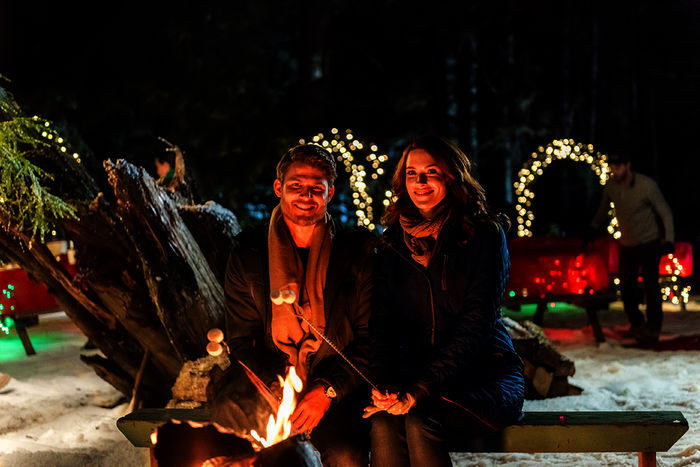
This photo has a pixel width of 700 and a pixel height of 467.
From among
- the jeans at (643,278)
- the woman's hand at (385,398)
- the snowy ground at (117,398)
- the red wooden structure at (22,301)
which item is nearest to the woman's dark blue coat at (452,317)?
the woman's hand at (385,398)

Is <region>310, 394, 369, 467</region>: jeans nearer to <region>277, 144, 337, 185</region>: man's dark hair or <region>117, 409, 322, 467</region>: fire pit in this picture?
<region>117, 409, 322, 467</region>: fire pit

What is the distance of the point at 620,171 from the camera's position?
7.58 m

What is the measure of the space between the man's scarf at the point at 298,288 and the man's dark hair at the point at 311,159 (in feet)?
0.93

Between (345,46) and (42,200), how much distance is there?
13855 mm

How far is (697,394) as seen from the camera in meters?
5.64

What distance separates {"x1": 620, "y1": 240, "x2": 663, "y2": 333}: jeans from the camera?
25.3 ft

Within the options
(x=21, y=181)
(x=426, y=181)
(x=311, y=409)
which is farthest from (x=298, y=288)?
(x=21, y=181)

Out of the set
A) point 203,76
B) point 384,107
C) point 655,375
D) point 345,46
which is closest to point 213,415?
point 655,375

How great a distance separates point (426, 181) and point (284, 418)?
1.38 metres

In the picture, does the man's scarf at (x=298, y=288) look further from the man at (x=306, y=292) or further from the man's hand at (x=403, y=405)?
the man's hand at (x=403, y=405)

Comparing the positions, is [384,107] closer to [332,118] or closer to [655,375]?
[332,118]

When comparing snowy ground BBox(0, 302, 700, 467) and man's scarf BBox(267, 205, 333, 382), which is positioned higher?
man's scarf BBox(267, 205, 333, 382)

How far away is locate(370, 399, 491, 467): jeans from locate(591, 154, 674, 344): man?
208 inches

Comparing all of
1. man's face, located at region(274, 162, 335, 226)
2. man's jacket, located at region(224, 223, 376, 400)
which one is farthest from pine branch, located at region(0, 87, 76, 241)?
man's face, located at region(274, 162, 335, 226)
